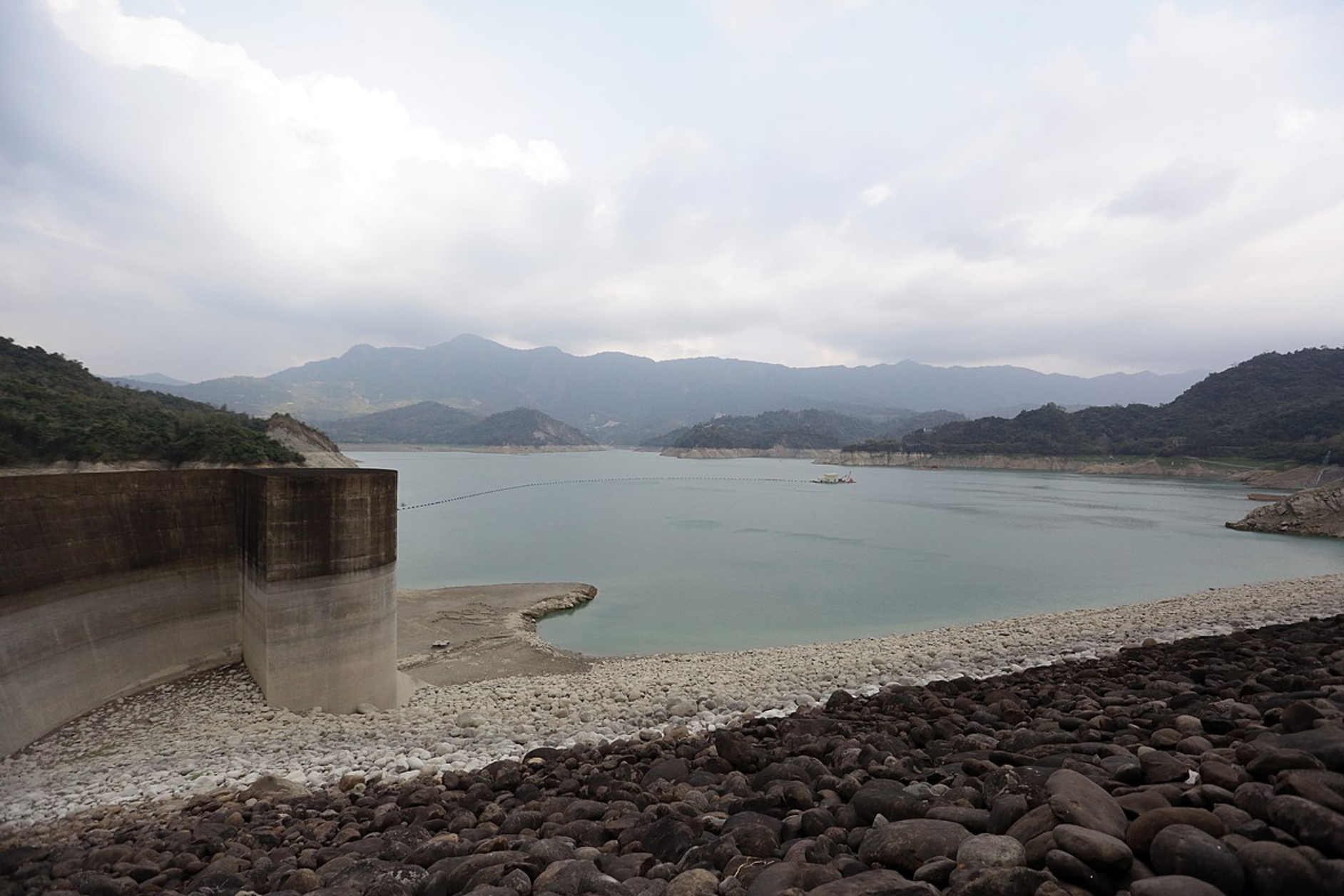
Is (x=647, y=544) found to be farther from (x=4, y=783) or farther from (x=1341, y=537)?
(x=1341, y=537)

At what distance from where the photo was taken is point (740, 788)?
15.8 feet

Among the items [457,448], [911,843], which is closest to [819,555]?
[911,843]

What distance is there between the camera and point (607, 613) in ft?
64.4

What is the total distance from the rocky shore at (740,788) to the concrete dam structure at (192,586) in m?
0.56

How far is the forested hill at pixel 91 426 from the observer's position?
27344 millimetres

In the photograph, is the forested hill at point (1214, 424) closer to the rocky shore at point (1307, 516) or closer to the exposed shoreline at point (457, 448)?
the rocky shore at point (1307, 516)

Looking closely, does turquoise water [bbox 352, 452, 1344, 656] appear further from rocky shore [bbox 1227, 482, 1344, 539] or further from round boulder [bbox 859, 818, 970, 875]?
round boulder [bbox 859, 818, 970, 875]

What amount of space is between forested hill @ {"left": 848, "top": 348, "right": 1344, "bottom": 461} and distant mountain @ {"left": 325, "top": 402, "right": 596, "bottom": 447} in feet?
331

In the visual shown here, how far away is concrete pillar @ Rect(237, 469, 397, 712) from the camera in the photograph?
8609 mm

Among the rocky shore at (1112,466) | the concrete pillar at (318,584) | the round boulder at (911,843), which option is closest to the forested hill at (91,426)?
the concrete pillar at (318,584)

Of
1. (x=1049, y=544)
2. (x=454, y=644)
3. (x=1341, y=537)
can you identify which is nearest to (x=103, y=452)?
(x=454, y=644)

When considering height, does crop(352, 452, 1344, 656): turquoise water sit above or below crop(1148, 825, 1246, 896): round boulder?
below

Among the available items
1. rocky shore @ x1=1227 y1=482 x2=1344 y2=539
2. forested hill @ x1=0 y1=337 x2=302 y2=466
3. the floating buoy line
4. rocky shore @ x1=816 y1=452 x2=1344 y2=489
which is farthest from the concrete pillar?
rocky shore @ x1=816 y1=452 x2=1344 y2=489

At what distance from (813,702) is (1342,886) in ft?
22.7
